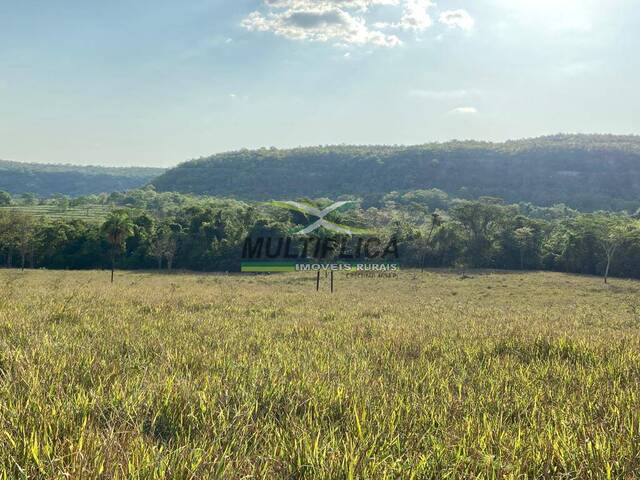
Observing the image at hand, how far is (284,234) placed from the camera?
67.8 metres

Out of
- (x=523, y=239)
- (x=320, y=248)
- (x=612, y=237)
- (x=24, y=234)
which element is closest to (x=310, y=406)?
(x=320, y=248)

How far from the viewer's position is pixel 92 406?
10.9ft

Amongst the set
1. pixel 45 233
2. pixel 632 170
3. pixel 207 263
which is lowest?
pixel 207 263

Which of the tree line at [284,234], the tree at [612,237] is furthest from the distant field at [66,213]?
the tree at [612,237]

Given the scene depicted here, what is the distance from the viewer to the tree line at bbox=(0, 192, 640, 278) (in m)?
61.0

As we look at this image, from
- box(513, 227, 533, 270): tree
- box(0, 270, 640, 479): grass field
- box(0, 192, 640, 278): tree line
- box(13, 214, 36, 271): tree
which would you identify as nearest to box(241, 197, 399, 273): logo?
box(0, 192, 640, 278): tree line

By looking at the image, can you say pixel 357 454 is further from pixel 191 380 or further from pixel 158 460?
pixel 191 380

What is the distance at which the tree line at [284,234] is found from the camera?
200ft

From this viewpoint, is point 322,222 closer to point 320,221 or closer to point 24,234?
point 320,221

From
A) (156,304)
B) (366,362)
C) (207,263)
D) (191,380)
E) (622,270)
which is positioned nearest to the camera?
(191,380)

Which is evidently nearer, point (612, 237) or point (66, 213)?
point (612, 237)

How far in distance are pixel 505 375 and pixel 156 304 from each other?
938 cm

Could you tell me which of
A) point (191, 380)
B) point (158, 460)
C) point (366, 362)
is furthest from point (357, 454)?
point (366, 362)

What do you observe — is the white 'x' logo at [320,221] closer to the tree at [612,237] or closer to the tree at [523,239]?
the tree at [523,239]
